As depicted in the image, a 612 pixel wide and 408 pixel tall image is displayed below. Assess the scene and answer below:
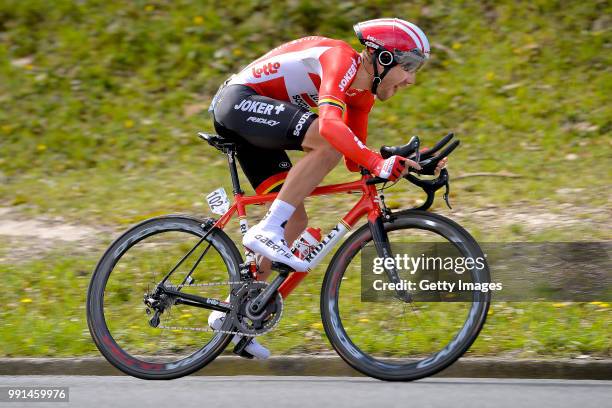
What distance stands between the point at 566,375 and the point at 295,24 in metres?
7.19

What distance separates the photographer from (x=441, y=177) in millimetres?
5320

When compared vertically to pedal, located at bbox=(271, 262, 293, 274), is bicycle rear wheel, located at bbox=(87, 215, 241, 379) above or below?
below

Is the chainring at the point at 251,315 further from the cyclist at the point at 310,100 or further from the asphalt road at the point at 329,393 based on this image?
the asphalt road at the point at 329,393

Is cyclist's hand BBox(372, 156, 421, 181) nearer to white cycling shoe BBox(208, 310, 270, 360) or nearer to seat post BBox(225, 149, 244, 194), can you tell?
seat post BBox(225, 149, 244, 194)

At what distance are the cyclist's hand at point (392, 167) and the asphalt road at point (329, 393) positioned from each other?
120 centimetres

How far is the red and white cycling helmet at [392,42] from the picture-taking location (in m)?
5.30

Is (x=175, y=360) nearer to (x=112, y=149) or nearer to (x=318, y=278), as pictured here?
(x=318, y=278)

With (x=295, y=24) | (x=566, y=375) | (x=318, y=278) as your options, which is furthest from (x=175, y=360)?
(x=295, y=24)

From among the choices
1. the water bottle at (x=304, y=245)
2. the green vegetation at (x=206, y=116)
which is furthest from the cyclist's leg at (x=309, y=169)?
the green vegetation at (x=206, y=116)

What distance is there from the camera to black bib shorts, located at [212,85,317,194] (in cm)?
538

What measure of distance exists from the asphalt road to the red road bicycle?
0.13 metres

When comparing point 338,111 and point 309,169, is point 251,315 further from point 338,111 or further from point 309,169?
point 338,111

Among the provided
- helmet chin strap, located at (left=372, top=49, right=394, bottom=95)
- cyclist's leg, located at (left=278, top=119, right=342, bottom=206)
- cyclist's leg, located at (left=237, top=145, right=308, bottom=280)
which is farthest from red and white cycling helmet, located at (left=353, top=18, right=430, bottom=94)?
cyclist's leg, located at (left=237, top=145, right=308, bottom=280)

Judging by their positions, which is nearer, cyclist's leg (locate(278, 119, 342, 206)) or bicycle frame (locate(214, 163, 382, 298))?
cyclist's leg (locate(278, 119, 342, 206))
